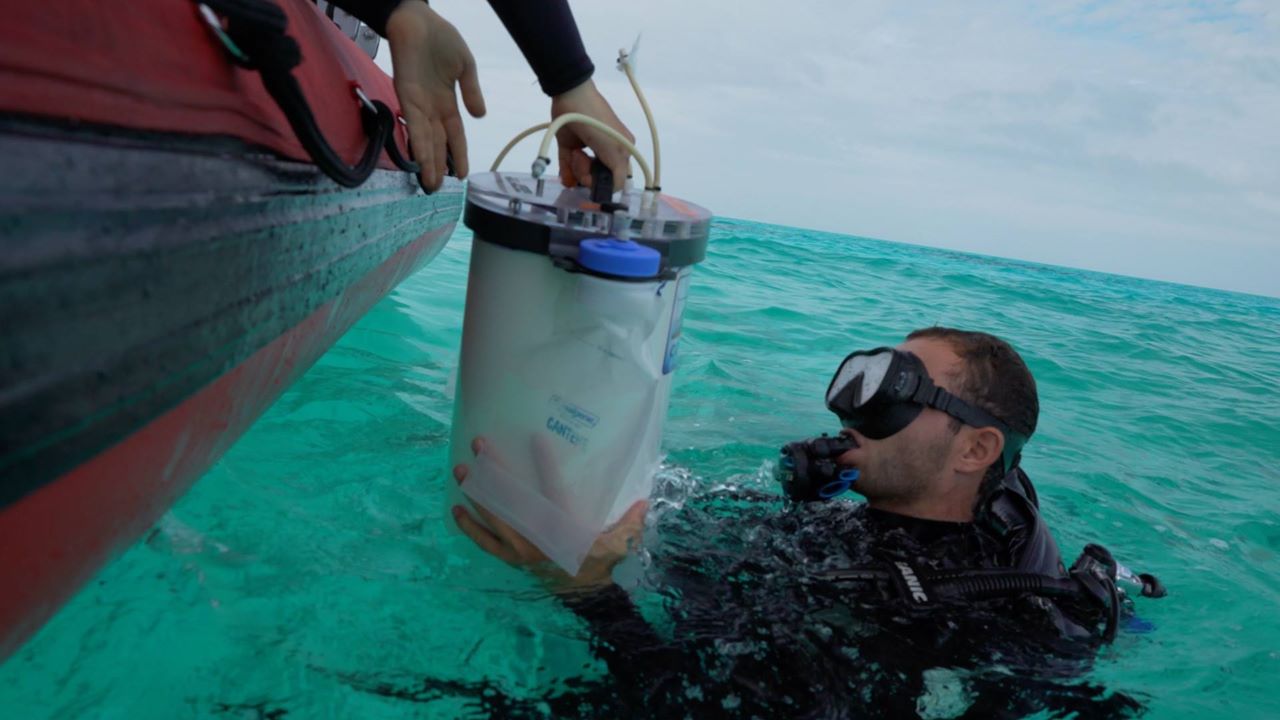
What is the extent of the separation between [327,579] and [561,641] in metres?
0.62

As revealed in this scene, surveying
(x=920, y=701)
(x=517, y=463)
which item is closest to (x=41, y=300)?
(x=517, y=463)

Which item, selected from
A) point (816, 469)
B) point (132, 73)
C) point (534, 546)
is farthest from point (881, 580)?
point (132, 73)

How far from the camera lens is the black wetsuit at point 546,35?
1.76 meters

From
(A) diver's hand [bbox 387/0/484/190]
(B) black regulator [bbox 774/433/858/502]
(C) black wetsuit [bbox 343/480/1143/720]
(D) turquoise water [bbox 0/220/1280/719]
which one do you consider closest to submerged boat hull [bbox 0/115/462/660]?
(A) diver's hand [bbox 387/0/484/190]

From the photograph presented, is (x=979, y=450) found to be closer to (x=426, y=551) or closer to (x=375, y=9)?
(x=426, y=551)

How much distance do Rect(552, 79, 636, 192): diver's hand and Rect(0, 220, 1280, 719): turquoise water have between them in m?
1.03

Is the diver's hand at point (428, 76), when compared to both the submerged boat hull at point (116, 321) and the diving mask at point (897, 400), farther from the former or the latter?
the diving mask at point (897, 400)

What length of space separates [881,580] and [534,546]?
3.14 feet

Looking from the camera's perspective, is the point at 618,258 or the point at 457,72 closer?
the point at 618,258

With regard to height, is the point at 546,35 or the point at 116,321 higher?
the point at 546,35

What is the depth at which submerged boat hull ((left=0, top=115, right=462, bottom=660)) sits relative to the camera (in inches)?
29.2

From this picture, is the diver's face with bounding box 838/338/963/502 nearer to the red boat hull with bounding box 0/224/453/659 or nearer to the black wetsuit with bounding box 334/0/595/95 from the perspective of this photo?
the black wetsuit with bounding box 334/0/595/95

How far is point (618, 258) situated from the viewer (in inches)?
55.0

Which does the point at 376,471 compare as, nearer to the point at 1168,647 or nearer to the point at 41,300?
the point at 41,300
